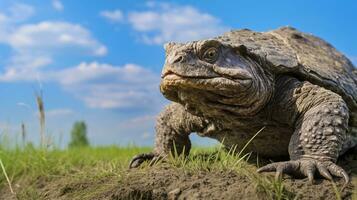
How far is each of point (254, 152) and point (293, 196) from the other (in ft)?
5.29

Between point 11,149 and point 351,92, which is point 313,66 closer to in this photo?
point 351,92

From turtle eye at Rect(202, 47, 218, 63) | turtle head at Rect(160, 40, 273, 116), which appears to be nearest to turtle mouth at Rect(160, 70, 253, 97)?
turtle head at Rect(160, 40, 273, 116)

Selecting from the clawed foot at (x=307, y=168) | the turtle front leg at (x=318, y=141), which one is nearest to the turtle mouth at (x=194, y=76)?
the turtle front leg at (x=318, y=141)

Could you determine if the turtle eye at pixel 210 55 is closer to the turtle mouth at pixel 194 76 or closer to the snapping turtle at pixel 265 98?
the snapping turtle at pixel 265 98

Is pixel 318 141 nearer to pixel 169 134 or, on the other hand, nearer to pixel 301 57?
pixel 301 57

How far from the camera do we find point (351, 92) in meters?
5.48

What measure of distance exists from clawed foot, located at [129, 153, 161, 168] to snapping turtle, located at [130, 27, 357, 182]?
0.02m

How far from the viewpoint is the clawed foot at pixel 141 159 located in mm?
5785

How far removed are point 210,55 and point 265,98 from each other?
73 centimetres

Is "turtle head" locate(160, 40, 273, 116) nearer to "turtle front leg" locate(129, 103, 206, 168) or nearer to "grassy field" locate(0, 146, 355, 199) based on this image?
"grassy field" locate(0, 146, 355, 199)

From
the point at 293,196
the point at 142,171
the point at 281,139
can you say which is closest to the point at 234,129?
the point at 281,139

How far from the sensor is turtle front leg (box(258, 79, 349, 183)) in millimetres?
4113

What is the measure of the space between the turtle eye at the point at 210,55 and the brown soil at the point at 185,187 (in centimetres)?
96

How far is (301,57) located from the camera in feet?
17.2
